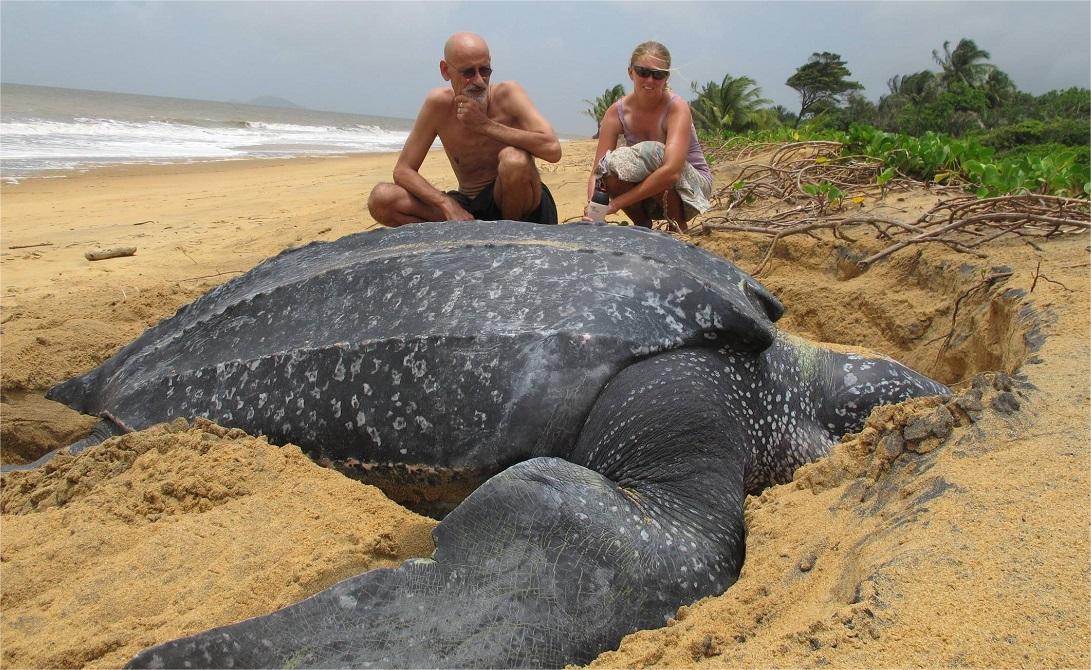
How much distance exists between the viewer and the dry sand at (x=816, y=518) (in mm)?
910

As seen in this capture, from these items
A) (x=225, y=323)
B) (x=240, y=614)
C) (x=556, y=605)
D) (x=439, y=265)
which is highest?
(x=439, y=265)

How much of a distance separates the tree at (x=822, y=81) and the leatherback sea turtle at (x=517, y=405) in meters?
33.2

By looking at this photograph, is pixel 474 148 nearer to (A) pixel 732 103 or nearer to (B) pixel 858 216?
(B) pixel 858 216

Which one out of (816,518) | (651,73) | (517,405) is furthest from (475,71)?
(816,518)

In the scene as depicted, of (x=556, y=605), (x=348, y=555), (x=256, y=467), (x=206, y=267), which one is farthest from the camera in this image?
(x=206, y=267)

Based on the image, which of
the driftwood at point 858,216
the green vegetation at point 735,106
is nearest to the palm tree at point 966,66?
the green vegetation at point 735,106

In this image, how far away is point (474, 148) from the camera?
341 cm

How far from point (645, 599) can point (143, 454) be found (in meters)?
1.34

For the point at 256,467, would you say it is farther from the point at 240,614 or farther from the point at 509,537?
the point at 509,537

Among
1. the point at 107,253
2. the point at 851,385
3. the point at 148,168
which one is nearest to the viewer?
the point at 851,385

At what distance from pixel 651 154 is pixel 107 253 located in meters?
3.72

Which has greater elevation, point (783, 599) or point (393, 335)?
point (393, 335)

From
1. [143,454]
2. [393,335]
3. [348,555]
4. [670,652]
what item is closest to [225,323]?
[143,454]

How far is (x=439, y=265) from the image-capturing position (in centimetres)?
188
